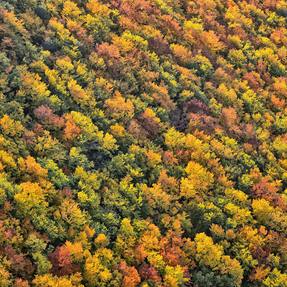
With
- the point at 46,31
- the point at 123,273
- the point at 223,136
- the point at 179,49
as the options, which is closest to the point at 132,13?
the point at 179,49

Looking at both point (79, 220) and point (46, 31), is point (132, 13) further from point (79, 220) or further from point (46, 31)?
point (79, 220)

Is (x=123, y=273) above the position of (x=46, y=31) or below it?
below

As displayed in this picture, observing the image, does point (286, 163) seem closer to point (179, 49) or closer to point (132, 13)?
point (179, 49)

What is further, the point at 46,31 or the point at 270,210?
the point at 46,31

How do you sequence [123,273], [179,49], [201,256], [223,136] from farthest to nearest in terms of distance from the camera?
[179,49], [223,136], [201,256], [123,273]

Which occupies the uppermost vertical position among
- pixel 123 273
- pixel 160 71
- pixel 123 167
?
pixel 160 71

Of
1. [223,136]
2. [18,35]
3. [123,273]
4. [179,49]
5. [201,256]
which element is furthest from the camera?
[179,49]
